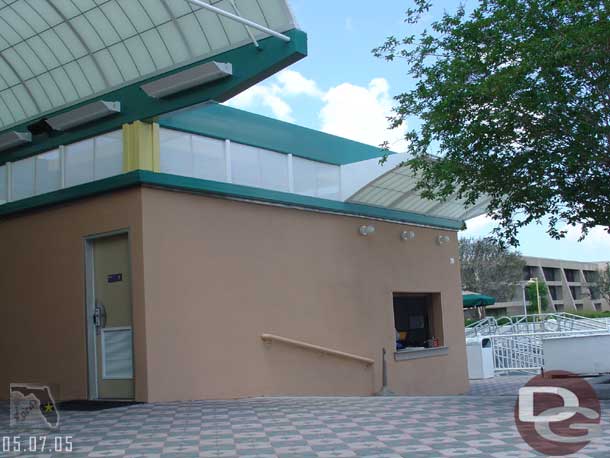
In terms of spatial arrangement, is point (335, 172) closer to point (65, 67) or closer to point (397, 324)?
point (397, 324)

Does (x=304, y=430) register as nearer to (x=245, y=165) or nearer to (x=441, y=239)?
(x=245, y=165)

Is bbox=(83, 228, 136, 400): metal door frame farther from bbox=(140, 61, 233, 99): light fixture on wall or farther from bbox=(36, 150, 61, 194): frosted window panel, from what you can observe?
bbox=(140, 61, 233, 99): light fixture on wall

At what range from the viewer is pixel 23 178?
39.9ft

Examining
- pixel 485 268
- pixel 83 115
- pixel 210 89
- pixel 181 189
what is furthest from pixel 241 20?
pixel 485 268

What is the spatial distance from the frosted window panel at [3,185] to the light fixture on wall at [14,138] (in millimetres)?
587

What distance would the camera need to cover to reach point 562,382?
39.1 feet

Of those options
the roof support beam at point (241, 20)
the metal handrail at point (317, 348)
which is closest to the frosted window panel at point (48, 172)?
the metal handrail at point (317, 348)

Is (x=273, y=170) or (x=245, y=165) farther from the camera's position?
(x=273, y=170)

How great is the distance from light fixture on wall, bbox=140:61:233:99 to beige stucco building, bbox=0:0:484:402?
1.1 inches

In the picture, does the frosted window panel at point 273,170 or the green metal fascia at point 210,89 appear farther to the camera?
the frosted window panel at point 273,170

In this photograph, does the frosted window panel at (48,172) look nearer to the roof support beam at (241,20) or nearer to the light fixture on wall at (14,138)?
the light fixture on wall at (14,138)

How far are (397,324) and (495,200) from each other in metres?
5.43

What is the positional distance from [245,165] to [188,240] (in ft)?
6.99

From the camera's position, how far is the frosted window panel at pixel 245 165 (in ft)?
38.3
